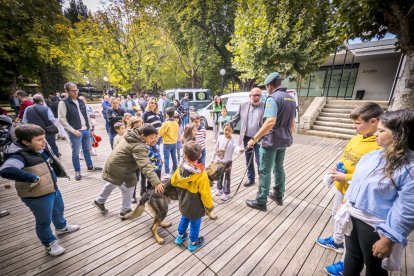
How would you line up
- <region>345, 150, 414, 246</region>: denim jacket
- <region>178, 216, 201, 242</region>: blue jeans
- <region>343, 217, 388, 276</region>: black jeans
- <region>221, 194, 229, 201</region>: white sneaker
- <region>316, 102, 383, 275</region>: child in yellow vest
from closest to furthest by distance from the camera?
<region>345, 150, 414, 246</region>: denim jacket, <region>343, 217, 388, 276</region>: black jeans, <region>316, 102, 383, 275</region>: child in yellow vest, <region>178, 216, 201, 242</region>: blue jeans, <region>221, 194, 229, 201</region>: white sneaker

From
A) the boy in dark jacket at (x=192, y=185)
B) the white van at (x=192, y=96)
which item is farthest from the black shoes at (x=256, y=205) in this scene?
the white van at (x=192, y=96)

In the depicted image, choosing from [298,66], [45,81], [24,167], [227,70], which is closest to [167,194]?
[24,167]

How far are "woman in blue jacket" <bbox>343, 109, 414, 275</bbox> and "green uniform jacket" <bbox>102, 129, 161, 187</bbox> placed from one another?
2031mm

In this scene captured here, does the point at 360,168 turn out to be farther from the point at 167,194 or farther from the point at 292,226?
the point at 167,194

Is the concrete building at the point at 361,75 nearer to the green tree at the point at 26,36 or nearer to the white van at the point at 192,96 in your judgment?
the white van at the point at 192,96

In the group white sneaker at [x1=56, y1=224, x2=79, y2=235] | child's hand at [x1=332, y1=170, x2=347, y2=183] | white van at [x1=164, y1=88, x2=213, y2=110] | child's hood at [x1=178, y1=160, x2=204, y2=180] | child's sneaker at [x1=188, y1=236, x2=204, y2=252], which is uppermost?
white van at [x1=164, y1=88, x2=213, y2=110]

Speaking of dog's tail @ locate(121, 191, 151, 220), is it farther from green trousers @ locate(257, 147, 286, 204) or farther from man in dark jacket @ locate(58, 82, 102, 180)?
man in dark jacket @ locate(58, 82, 102, 180)

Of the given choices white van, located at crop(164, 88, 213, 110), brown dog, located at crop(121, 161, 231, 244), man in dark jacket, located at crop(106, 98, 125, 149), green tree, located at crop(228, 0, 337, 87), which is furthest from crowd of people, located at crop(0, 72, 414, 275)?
white van, located at crop(164, 88, 213, 110)

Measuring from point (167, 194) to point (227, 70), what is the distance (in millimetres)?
15131

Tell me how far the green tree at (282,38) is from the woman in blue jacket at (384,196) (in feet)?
29.3

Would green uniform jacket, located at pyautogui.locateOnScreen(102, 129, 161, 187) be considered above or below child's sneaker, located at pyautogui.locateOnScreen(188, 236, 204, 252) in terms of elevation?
above

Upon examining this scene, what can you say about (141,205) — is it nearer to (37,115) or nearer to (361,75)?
(37,115)

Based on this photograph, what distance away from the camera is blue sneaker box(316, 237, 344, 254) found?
89.0 inches

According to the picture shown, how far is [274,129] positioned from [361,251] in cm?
172
